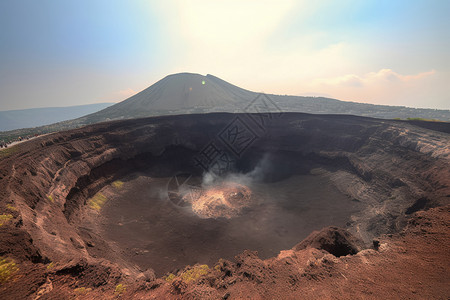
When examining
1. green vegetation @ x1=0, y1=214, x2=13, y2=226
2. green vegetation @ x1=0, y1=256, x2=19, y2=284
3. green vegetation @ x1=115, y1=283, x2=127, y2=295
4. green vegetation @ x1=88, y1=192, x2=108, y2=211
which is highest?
green vegetation @ x1=0, y1=214, x2=13, y2=226

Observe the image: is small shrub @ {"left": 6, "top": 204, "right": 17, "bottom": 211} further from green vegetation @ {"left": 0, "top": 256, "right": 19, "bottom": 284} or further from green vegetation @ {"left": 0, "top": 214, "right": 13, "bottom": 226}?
green vegetation @ {"left": 0, "top": 256, "right": 19, "bottom": 284}

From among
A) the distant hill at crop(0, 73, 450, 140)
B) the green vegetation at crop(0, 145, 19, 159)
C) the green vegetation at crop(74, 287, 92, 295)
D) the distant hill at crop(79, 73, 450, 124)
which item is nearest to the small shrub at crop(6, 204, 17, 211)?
the green vegetation at crop(74, 287, 92, 295)

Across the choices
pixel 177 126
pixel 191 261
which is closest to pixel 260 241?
pixel 191 261

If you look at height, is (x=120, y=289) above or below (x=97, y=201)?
above

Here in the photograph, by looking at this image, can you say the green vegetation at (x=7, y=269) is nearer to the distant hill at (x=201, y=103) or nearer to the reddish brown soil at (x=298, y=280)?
the reddish brown soil at (x=298, y=280)

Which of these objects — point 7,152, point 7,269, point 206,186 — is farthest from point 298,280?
point 7,152

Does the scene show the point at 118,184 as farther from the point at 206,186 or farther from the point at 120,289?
the point at 120,289
